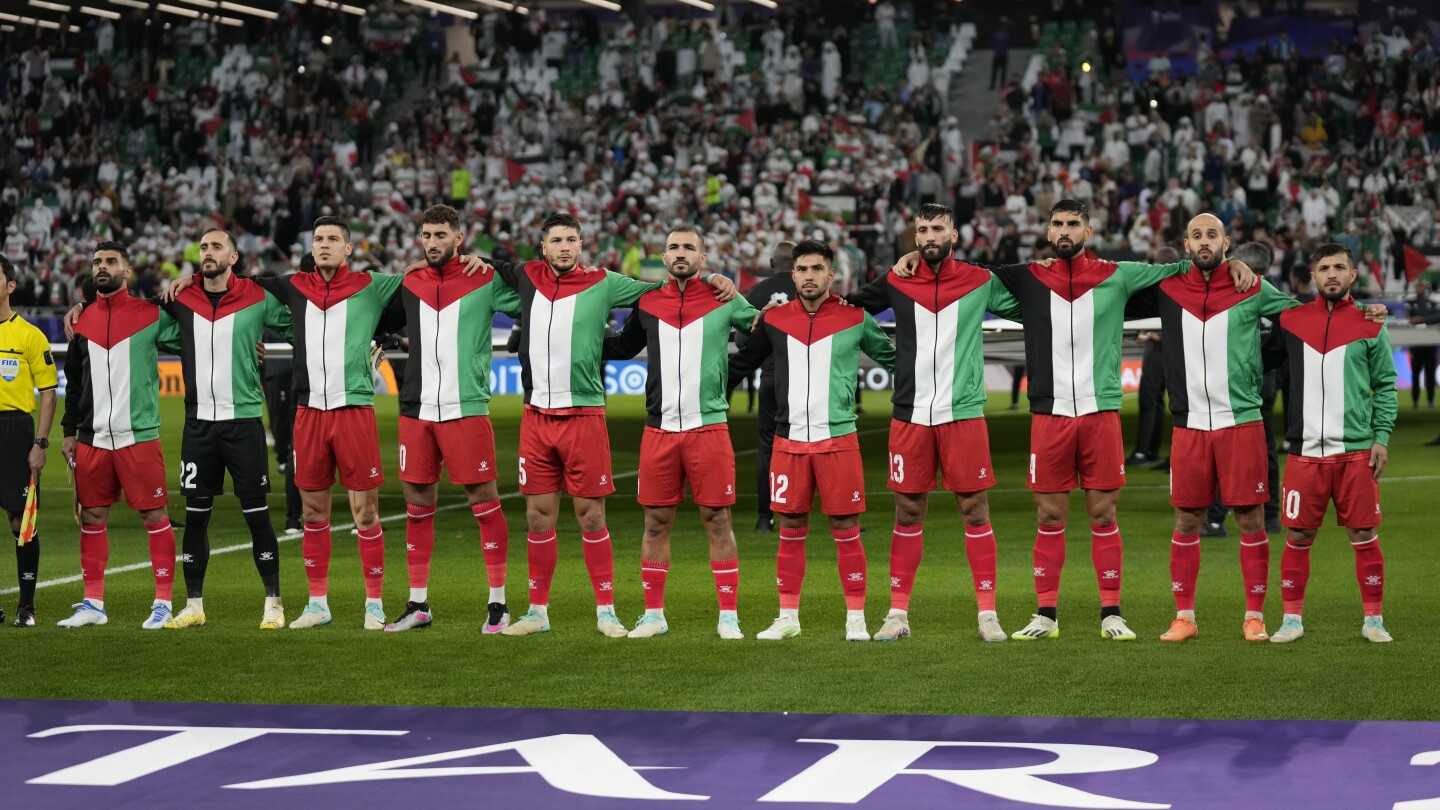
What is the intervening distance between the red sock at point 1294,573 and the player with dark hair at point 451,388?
3573 millimetres

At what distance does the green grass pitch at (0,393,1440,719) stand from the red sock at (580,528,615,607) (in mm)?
192

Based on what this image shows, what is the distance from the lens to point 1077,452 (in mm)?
8156

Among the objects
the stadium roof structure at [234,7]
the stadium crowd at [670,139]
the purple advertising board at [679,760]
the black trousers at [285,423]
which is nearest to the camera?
the purple advertising board at [679,760]

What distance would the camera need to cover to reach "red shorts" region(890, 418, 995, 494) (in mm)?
8078

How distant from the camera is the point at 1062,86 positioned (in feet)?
105

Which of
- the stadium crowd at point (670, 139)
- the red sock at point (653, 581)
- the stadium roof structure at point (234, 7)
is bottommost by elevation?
the red sock at point (653, 581)

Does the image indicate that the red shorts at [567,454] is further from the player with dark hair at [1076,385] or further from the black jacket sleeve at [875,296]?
the player with dark hair at [1076,385]

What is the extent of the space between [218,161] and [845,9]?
1288cm

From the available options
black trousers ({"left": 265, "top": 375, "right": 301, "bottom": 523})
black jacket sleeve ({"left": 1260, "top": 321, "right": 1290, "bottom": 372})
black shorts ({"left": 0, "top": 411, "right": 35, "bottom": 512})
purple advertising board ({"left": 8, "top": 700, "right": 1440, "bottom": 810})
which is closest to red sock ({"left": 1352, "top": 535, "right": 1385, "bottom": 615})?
black jacket sleeve ({"left": 1260, "top": 321, "right": 1290, "bottom": 372})

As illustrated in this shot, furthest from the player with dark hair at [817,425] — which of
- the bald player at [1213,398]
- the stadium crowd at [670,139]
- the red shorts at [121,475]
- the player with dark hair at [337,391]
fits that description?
the stadium crowd at [670,139]

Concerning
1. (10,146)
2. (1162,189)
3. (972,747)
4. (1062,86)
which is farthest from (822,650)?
(10,146)

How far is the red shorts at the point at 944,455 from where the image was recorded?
8078 mm

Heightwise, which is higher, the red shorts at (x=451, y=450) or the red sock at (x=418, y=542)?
the red shorts at (x=451, y=450)

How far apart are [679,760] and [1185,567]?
3.16 metres
